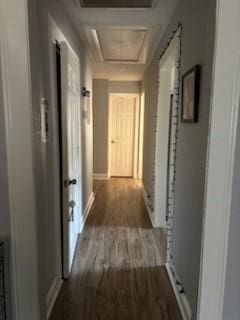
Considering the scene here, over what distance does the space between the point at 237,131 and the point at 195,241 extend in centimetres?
87

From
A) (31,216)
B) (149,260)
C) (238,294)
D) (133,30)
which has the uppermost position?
(133,30)

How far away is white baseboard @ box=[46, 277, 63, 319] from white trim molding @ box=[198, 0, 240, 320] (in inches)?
47.0

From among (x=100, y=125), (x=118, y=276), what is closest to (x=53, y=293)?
(x=118, y=276)

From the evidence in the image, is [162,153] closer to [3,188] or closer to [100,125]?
[3,188]

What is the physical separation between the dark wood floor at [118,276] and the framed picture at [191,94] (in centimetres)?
146

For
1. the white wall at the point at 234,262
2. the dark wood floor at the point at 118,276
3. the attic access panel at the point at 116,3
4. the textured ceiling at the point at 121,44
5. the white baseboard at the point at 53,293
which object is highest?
the textured ceiling at the point at 121,44

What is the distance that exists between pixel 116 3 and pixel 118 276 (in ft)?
8.06

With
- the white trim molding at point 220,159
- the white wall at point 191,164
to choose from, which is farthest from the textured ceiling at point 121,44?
the white trim molding at point 220,159

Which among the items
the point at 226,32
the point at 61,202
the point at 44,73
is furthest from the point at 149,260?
the point at 226,32

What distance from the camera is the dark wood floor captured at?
2.03m

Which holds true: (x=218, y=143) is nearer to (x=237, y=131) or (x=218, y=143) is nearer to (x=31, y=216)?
(x=237, y=131)

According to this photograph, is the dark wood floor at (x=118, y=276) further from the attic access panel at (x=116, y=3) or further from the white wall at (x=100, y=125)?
Result: the white wall at (x=100, y=125)

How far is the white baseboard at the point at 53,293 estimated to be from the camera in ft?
6.47

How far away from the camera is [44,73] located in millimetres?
1872
